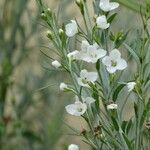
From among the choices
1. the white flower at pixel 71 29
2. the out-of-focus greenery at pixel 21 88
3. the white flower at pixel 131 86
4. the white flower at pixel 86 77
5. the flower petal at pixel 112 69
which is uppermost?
the white flower at pixel 71 29

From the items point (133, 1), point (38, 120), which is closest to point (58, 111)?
point (38, 120)

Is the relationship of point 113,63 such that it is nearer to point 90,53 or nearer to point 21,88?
point 90,53

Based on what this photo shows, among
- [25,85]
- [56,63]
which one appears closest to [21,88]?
[25,85]

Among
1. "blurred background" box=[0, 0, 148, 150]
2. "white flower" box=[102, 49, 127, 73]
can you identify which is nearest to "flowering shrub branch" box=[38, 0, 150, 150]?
"white flower" box=[102, 49, 127, 73]

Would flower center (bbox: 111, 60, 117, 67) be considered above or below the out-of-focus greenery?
above

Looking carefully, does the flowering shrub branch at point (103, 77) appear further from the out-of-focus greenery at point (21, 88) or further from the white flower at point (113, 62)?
the out-of-focus greenery at point (21, 88)

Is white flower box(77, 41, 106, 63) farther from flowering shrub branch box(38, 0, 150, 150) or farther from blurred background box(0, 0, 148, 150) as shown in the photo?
blurred background box(0, 0, 148, 150)

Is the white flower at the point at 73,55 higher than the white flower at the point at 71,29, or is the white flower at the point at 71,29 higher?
the white flower at the point at 71,29

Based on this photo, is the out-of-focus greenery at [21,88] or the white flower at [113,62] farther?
the out-of-focus greenery at [21,88]

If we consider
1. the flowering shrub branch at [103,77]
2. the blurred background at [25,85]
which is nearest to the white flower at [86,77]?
the flowering shrub branch at [103,77]
